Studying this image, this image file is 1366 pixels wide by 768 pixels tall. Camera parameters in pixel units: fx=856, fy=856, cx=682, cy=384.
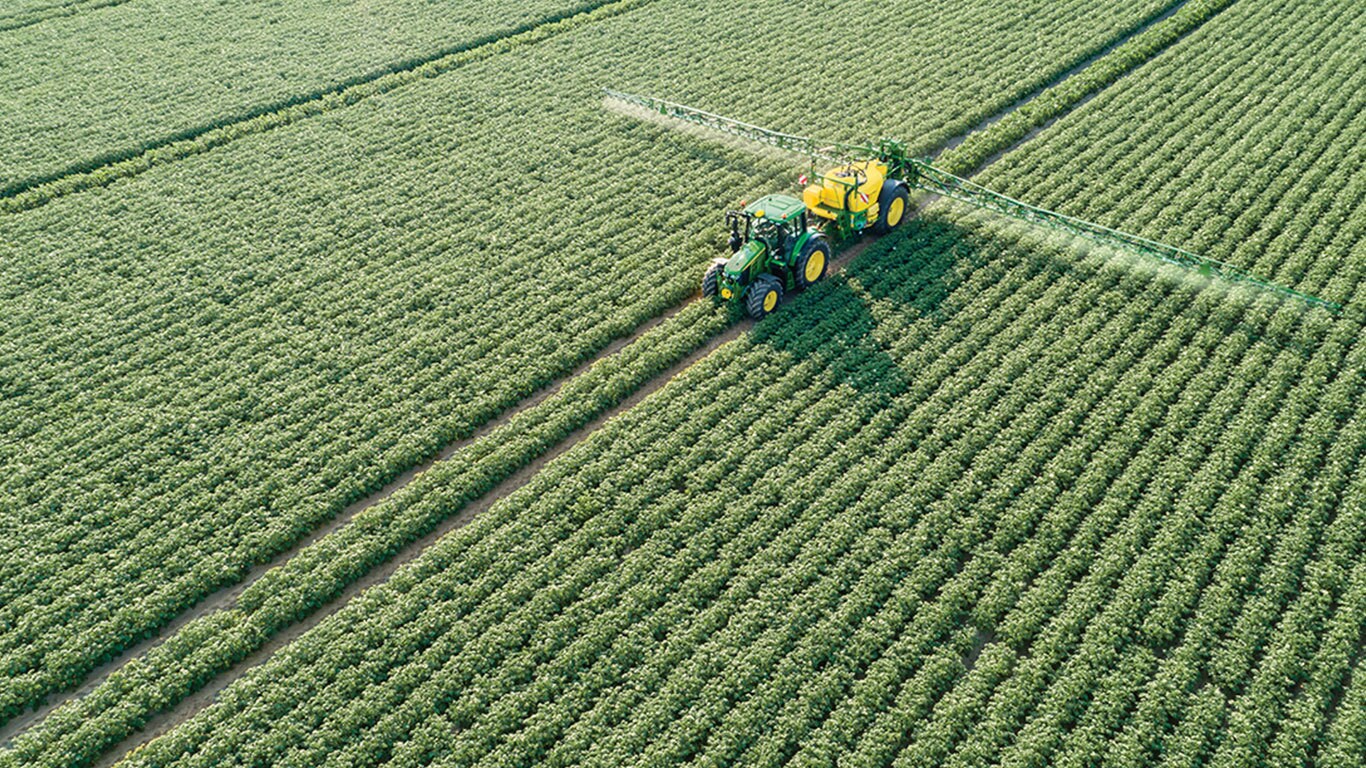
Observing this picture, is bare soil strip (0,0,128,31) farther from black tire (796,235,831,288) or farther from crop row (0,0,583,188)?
black tire (796,235,831,288)

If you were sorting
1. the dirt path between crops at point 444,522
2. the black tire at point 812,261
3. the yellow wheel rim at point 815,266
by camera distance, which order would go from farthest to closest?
the yellow wheel rim at point 815,266 < the black tire at point 812,261 < the dirt path between crops at point 444,522

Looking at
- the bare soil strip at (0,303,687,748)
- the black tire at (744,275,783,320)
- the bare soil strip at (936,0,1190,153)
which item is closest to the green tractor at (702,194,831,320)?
the black tire at (744,275,783,320)

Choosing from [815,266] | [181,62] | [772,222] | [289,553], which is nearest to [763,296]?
[772,222]

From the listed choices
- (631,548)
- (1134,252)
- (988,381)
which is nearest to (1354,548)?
(988,381)

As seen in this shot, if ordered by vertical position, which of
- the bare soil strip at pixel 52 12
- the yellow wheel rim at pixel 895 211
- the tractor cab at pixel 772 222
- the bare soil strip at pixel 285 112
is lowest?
the yellow wheel rim at pixel 895 211

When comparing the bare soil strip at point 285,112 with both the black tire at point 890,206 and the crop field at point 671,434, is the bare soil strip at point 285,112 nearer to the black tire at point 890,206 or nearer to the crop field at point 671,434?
the crop field at point 671,434

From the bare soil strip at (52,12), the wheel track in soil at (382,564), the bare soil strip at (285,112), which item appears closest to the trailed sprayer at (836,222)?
the wheel track in soil at (382,564)
